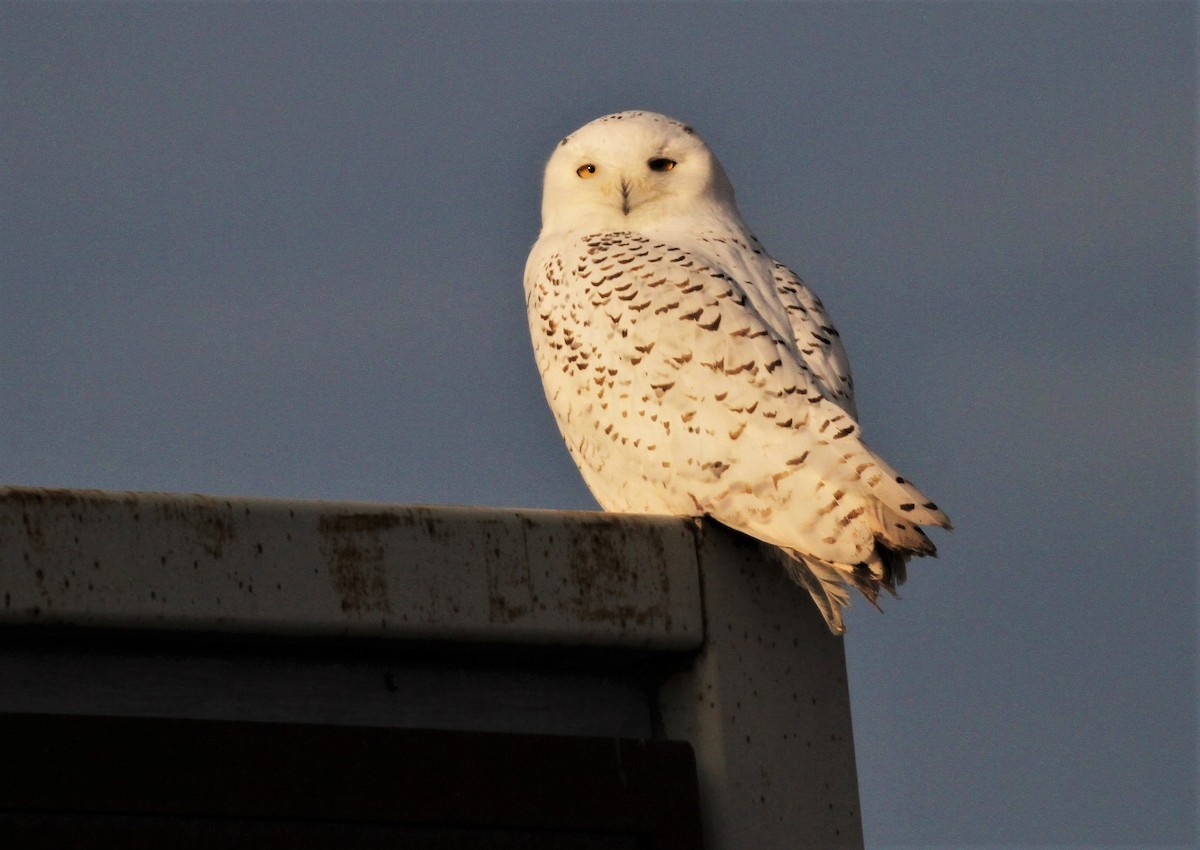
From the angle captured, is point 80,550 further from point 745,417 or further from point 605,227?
point 605,227

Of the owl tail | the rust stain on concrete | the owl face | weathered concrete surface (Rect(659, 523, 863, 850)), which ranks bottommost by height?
weathered concrete surface (Rect(659, 523, 863, 850))

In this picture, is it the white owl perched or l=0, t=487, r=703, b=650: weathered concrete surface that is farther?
the white owl perched

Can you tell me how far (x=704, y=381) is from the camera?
650 cm

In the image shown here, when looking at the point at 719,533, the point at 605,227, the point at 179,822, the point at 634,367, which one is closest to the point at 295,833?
the point at 179,822

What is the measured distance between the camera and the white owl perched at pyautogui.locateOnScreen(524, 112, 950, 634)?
5.95 m

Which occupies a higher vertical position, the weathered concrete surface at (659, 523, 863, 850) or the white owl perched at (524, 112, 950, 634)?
the white owl perched at (524, 112, 950, 634)

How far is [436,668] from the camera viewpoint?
5.56 metres

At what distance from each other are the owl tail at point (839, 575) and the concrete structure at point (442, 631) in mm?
89

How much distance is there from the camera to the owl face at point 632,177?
7836 mm

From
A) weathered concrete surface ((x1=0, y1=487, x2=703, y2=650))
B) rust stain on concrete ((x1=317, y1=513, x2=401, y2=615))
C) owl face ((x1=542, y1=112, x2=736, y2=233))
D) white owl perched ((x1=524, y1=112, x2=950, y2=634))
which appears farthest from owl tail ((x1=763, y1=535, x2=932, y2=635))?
owl face ((x1=542, y1=112, x2=736, y2=233))

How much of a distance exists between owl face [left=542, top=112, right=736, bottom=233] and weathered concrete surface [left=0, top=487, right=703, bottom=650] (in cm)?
213

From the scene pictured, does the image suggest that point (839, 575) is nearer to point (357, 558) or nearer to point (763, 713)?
point (763, 713)

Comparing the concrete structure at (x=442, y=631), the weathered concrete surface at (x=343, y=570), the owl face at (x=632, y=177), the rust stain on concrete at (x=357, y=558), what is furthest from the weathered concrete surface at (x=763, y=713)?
the owl face at (x=632, y=177)

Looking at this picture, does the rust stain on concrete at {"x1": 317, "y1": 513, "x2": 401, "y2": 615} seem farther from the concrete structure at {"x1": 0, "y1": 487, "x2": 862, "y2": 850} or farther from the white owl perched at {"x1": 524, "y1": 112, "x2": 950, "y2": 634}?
the white owl perched at {"x1": 524, "y1": 112, "x2": 950, "y2": 634}
